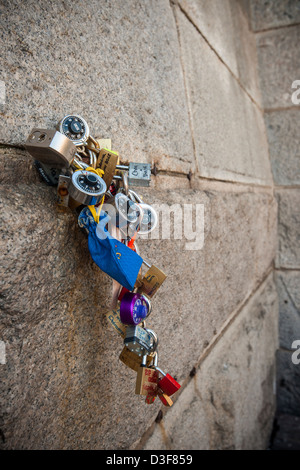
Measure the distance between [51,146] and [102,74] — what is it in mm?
277

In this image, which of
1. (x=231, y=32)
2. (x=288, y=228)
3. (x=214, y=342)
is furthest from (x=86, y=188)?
(x=288, y=228)

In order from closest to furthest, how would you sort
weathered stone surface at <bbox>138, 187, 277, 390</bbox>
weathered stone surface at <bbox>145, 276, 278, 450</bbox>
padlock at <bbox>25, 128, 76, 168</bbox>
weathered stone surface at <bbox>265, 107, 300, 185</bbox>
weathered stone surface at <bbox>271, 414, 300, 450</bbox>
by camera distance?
padlock at <bbox>25, 128, 76, 168</bbox> → weathered stone surface at <bbox>138, 187, 277, 390</bbox> → weathered stone surface at <bbox>145, 276, 278, 450</bbox> → weathered stone surface at <bbox>271, 414, 300, 450</bbox> → weathered stone surface at <bbox>265, 107, 300, 185</bbox>

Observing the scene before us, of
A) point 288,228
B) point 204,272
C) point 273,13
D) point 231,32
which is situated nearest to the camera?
point 204,272

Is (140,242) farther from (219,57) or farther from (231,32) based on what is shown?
(231,32)

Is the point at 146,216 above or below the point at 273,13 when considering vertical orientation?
below

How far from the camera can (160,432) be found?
80cm

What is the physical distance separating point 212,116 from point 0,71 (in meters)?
0.83

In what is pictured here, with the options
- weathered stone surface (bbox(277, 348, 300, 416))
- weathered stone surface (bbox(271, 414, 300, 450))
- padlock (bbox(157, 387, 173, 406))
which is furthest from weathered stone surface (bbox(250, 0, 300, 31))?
weathered stone surface (bbox(271, 414, 300, 450))

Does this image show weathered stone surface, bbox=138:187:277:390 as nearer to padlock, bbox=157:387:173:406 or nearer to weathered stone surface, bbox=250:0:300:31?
padlock, bbox=157:387:173:406

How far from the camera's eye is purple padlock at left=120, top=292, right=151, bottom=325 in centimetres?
49

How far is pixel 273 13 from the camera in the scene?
182cm

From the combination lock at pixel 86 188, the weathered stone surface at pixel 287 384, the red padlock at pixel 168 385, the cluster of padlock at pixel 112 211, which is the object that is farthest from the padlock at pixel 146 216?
the weathered stone surface at pixel 287 384

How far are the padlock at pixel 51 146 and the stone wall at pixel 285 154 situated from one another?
173cm

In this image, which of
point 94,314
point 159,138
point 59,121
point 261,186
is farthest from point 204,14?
point 94,314
